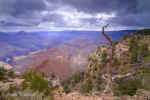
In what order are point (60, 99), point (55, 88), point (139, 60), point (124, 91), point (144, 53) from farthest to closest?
1. point (144, 53)
2. point (139, 60)
3. point (55, 88)
4. point (60, 99)
5. point (124, 91)

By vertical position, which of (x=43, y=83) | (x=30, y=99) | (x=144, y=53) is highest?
(x=144, y=53)

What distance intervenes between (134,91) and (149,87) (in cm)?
111

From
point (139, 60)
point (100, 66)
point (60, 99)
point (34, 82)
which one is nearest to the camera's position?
point (34, 82)

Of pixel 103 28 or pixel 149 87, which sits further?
pixel 149 87

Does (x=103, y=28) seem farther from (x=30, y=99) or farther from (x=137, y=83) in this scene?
(x=137, y=83)

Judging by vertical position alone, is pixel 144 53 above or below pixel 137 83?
above

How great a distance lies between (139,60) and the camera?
55.8 feet

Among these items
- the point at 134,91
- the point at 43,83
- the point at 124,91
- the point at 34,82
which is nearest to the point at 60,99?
the point at 43,83

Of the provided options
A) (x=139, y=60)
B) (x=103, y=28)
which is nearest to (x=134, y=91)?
(x=103, y=28)

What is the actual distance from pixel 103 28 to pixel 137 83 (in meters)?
8.31

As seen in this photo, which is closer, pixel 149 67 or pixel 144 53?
pixel 149 67

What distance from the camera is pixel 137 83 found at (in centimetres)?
1001

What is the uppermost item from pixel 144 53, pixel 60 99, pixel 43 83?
pixel 144 53

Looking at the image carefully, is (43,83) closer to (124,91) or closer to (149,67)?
(124,91)
